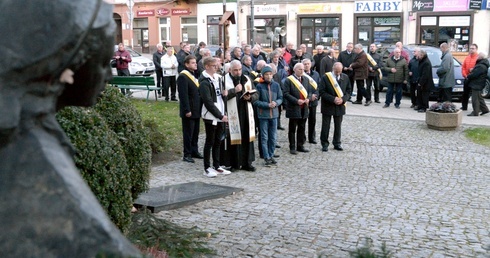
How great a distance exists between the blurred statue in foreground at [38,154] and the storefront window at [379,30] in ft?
114

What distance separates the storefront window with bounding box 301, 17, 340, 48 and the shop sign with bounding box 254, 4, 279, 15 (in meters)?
1.95

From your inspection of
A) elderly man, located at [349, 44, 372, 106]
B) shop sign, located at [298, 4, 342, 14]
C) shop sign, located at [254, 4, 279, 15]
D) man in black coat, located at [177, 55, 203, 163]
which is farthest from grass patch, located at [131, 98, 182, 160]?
shop sign, located at [254, 4, 279, 15]

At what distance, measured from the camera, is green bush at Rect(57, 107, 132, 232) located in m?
5.13

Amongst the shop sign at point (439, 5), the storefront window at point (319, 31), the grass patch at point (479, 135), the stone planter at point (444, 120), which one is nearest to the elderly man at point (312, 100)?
the stone planter at point (444, 120)

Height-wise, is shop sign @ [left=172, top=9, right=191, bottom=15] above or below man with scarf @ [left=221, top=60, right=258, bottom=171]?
above

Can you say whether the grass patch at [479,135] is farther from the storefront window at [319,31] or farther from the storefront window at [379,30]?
the storefront window at [319,31]

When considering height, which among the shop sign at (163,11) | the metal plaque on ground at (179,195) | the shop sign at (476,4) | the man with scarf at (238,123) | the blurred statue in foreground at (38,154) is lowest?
the metal plaque on ground at (179,195)

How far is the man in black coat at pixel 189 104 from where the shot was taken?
37.4ft

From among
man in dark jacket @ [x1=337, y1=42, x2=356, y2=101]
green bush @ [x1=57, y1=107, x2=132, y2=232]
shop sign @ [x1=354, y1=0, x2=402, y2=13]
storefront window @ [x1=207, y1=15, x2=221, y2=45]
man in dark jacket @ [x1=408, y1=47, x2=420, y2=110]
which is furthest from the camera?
storefront window @ [x1=207, y1=15, x2=221, y2=45]

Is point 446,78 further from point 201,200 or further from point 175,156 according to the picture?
point 201,200

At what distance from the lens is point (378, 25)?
3612 centimetres

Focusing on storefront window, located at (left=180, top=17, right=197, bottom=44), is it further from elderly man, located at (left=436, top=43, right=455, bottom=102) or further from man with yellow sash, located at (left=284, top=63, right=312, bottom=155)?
man with yellow sash, located at (left=284, top=63, right=312, bottom=155)

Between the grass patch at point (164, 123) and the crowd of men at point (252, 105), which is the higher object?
the crowd of men at point (252, 105)

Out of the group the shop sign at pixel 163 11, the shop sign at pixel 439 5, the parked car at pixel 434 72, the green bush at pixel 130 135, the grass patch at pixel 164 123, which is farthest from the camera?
the shop sign at pixel 163 11
